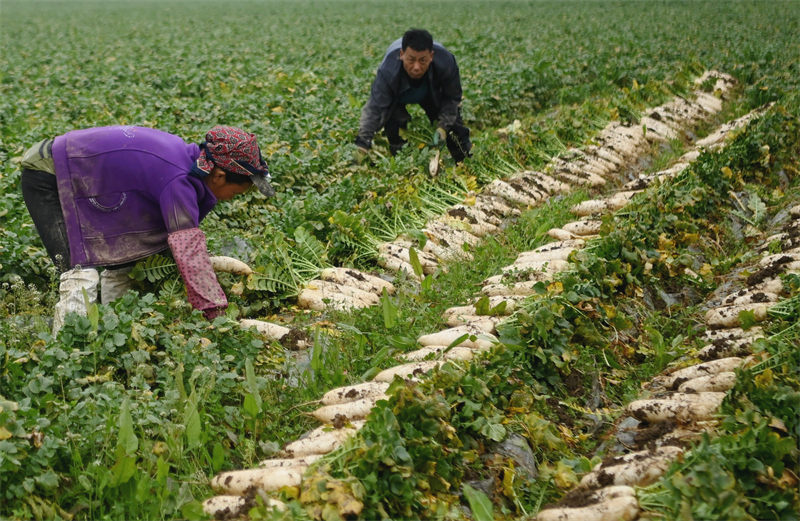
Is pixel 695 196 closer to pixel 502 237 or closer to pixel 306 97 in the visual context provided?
pixel 502 237

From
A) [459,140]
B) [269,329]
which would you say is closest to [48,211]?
[269,329]

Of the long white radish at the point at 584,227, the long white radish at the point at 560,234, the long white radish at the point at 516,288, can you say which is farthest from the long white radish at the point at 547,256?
the long white radish at the point at 584,227

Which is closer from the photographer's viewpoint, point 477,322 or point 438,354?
point 438,354

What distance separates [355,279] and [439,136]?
2318 mm

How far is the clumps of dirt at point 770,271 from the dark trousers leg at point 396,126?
325 centimetres

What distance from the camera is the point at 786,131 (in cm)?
634

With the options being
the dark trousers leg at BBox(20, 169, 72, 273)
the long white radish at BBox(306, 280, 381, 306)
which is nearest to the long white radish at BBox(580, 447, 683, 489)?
the long white radish at BBox(306, 280, 381, 306)

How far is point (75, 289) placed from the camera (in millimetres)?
3721

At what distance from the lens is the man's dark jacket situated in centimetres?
606

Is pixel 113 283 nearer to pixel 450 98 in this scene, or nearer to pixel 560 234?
pixel 560 234

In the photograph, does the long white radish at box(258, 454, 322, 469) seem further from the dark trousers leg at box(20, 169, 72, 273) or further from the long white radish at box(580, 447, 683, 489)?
the dark trousers leg at box(20, 169, 72, 273)

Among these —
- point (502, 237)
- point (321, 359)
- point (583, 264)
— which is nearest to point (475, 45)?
point (502, 237)

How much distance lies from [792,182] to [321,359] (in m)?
4.76

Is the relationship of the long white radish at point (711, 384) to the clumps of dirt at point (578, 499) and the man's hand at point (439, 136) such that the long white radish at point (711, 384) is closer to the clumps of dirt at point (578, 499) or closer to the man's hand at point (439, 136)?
the clumps of dirt at point (578, 499)
